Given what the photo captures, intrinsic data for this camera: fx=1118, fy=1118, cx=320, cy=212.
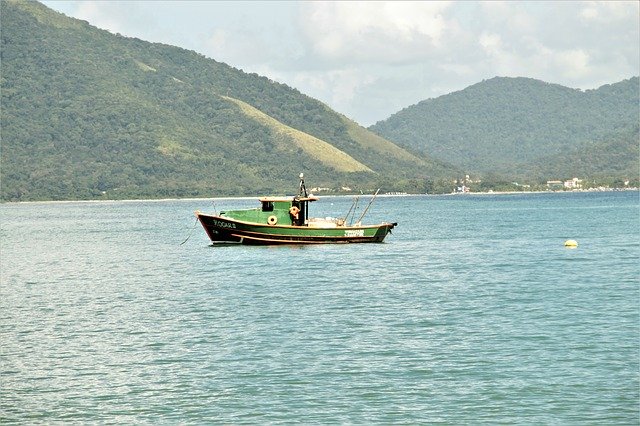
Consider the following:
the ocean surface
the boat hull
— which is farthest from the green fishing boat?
the ocean surface

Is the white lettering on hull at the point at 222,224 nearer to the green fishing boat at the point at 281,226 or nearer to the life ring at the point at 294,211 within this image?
the green fishing boat at the point at 281,226

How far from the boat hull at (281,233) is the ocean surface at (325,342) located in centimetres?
1146

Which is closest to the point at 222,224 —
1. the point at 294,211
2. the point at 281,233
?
the point at 281,233

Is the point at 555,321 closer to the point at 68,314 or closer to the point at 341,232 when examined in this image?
the point at 68,314

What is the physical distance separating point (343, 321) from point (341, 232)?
4988cm

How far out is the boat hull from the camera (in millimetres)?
97875

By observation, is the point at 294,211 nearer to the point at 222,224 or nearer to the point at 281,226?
the point at 281,226

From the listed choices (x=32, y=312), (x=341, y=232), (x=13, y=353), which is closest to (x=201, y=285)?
(x=32, y=312)

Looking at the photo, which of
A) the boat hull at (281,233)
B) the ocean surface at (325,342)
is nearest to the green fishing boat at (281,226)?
the boat hull at (281,233)

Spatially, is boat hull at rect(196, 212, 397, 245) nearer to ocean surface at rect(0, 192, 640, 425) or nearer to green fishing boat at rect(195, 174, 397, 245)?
green fishing boat at rect(195, 174, 397, 245)

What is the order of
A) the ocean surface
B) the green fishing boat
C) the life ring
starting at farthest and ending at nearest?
the green fishing boat → the life ring → the ocean surface

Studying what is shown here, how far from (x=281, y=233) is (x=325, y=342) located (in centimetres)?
5428

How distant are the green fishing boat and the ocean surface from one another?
11333mm

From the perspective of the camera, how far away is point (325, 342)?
4394 centimetres
